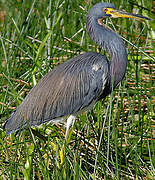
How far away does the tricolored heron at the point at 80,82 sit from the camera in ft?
11.4

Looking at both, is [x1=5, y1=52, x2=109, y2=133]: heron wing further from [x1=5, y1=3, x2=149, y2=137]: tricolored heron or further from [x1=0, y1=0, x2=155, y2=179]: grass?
[x1=0, y1=0, x2=155, y2=179]: grass

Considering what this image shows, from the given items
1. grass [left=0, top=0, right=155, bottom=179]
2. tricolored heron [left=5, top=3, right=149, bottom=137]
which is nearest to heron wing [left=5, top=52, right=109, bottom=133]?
tricolored heron [left=5, top=3, right=149, bottom=137]

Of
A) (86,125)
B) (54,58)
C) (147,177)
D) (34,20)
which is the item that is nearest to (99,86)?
(86,125)

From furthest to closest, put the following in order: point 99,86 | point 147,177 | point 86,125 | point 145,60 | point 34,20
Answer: point 34,20 → point 145,60 → point 86,125 → point 99,86 → point 147,177

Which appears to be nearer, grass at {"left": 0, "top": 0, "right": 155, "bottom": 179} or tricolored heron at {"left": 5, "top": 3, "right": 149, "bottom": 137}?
grass at {"left": 0, "top": 0, "right": 155, "bottom": 179}

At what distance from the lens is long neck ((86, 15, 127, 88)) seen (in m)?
3.48

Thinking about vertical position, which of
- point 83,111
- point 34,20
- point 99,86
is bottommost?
point 83,111

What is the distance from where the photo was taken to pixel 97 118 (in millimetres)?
3676

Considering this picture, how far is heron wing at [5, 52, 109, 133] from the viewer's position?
3506 millimetres

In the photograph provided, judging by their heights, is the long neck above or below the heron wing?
above

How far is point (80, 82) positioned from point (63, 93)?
19 cm

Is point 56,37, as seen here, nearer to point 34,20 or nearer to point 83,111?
point 34,20

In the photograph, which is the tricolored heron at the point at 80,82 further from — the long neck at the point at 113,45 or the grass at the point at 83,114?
the grass at the point at 83,114

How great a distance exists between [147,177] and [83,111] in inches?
34.7
